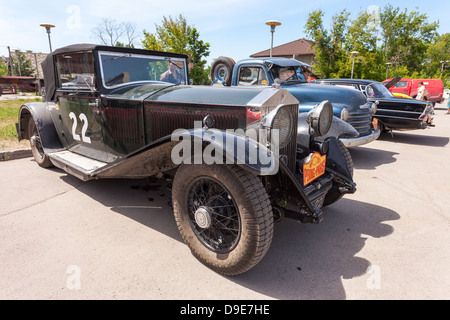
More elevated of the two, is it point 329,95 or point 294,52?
point 294,52

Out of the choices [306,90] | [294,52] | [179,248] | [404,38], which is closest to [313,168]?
[179,248]

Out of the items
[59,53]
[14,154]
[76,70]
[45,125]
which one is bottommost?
[14,154]

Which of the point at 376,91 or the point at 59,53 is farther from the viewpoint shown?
the point at 376,91

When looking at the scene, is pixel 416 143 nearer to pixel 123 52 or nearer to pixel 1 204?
pixel 123 52

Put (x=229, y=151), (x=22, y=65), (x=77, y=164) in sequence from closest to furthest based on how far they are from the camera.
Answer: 1. (x=229, y=151)
2. (x=77, y=164)
3. (x=22, y=65)

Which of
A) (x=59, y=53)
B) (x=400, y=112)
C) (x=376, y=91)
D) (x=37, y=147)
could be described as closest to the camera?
(x=59, y=53)

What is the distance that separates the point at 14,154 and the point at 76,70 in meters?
3.00

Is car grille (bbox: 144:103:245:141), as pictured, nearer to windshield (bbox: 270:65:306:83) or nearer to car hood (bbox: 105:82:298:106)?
car hood (bbox: 105:82:298:106)

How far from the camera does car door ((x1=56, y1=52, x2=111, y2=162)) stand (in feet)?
11.5

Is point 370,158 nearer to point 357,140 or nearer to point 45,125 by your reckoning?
point 357,140

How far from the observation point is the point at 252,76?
20.8 ft

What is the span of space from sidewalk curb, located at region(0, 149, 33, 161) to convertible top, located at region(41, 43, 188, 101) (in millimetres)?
1663
